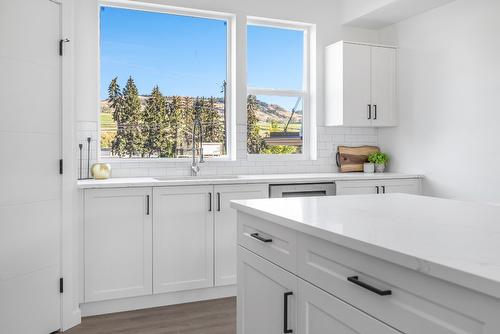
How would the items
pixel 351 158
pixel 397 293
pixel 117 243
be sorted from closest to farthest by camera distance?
pixel 397 293 < pixel 117 243 < pixel 351 158

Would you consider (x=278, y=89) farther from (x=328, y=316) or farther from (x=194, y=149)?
(x=328, y=316)

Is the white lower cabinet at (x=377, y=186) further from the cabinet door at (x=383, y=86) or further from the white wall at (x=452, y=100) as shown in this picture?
the cabinet door at (x=383, y=86)

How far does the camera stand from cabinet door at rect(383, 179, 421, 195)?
4477 millimetres

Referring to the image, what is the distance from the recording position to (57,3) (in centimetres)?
318

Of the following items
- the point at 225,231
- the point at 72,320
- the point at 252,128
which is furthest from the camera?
the point at 252,128

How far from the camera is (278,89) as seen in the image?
4.93 m

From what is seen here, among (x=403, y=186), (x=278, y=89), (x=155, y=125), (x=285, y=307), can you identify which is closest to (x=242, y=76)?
(x=278, y=89)

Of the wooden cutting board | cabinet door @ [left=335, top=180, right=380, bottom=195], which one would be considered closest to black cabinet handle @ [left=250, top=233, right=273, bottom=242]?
cabinet door @ [left=335, top=180, right=380, bottom=195]

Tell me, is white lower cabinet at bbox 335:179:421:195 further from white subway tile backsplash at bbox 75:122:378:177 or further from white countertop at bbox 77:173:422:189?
white subway tile backsplash at bbox 75:122:378:177

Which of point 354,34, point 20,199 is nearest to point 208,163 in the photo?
point 20,199

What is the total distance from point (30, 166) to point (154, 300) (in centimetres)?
147

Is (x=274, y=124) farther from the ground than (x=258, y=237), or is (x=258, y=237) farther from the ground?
(x=274, y=124)

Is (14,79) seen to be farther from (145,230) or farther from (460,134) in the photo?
(460,134)

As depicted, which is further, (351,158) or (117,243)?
(351,158)
